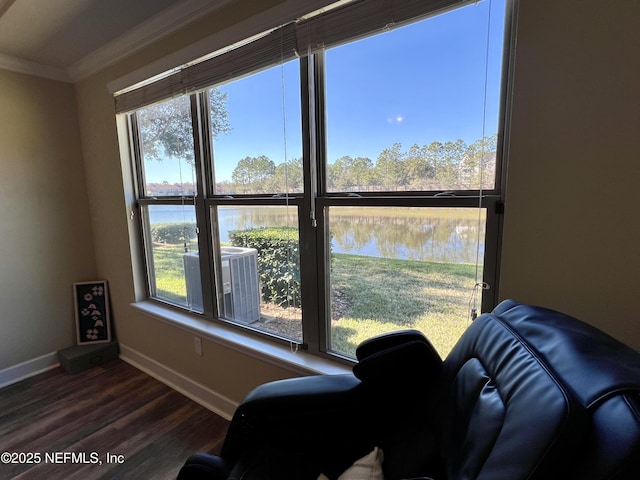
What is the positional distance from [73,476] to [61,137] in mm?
2384

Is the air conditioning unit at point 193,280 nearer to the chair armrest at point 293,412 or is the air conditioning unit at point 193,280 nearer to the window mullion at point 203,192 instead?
the window mullion at point 203,192

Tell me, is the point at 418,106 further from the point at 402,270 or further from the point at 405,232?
the point at 402,270

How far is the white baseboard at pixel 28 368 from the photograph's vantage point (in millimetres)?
2316

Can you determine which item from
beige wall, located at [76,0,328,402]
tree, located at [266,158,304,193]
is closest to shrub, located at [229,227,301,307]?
tree, located at [266,158,304,193]

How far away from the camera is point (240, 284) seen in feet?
6.42

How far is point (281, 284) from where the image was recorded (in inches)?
69.1

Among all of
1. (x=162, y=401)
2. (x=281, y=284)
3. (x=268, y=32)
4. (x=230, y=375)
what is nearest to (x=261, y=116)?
(x=268, y=32)

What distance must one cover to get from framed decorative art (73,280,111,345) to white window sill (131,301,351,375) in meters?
0.62

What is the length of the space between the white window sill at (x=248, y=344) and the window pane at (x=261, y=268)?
0.28 feet

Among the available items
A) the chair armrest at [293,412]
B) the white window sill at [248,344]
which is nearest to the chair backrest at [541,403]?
the chair armrest at [293,412]

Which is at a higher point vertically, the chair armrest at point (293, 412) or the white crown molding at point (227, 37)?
the white crown molding at point (227, 37)

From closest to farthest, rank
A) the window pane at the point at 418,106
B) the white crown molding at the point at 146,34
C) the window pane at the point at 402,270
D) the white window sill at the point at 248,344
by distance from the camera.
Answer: the window pane at the point at 418,106
the window pane at the point at 402,270
the white window sill at the point at 248,344
the white crown molding at the point at 146,34

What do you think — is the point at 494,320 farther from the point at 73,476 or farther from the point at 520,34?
the point at 73,476

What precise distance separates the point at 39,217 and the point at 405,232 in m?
2.82
